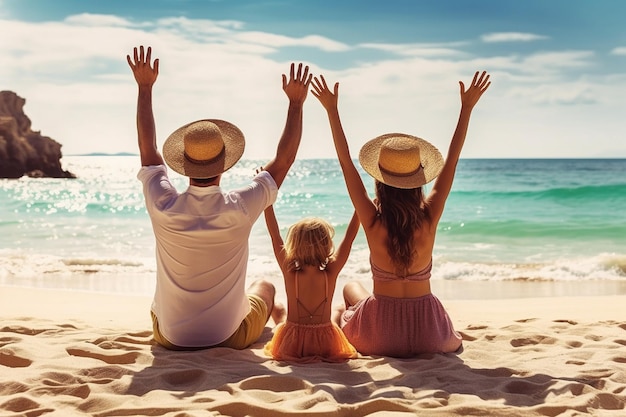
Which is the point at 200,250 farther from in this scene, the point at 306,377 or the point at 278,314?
the point at 278,314

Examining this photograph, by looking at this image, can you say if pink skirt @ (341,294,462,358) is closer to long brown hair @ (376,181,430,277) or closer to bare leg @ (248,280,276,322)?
long brown hair @ (376,181,430,277)

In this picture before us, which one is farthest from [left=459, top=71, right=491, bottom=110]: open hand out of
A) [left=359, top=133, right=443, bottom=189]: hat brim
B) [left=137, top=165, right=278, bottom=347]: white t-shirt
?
[left=137, top=165, right=278, bottom=347]: white t-shirt

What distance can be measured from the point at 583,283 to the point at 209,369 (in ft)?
21.6

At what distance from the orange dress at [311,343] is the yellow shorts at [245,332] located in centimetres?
17

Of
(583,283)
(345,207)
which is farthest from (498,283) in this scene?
(345,207)

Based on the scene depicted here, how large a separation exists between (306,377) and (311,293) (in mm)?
669

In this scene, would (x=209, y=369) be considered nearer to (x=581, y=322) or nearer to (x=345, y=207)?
(x=581, y=322)

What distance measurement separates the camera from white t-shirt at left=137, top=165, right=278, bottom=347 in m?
3.92

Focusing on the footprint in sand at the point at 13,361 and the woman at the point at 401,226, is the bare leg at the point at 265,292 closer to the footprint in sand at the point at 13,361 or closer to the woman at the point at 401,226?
the woman at the point at 401,226

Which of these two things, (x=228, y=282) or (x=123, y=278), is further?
(x=123, y=278)

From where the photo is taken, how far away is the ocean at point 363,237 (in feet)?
31.1

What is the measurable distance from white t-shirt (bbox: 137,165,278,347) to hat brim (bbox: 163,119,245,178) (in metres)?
0.09

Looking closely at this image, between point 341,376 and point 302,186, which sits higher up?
point 302,186

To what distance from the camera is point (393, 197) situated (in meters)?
4.20
